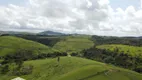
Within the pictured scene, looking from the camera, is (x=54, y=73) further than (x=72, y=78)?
Yes

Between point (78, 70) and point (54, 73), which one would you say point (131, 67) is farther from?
point (54, 73)

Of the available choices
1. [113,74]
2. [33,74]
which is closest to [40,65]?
[33,74]

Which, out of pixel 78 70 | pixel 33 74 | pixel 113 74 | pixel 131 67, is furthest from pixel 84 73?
pixel 131 67

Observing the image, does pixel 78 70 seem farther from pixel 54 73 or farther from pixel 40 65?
pixel 40 65

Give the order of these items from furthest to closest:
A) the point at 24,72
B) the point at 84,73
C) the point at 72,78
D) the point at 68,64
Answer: the point at 68,64 → the point at 24,72 → the point at 84,73 → the point at 72,78

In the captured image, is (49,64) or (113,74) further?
(49,64)

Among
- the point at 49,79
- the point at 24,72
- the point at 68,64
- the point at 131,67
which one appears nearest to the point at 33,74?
the point at 24,72

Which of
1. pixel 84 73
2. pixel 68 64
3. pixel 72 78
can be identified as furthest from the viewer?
pixel 68 64

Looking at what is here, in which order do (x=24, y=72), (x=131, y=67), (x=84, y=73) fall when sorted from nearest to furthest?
1. (x=84, y=73)
2. (x=24, y=72)
3. (x=131, y=67)

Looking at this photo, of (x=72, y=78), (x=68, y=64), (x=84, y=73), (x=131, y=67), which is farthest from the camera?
(x=131, y=67)
